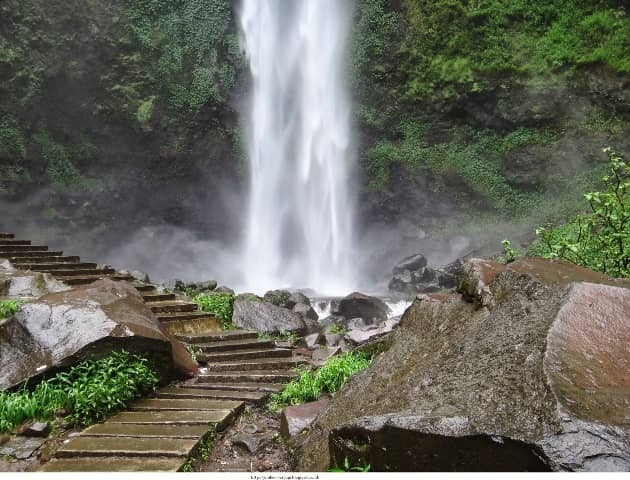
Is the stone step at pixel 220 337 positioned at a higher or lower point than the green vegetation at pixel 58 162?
lower

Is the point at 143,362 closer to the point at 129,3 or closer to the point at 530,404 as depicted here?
the point at 530,404

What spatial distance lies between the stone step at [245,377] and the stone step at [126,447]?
182cm

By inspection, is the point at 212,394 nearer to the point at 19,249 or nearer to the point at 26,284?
the point at 26,284

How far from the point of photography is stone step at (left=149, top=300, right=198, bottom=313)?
759 centimetres

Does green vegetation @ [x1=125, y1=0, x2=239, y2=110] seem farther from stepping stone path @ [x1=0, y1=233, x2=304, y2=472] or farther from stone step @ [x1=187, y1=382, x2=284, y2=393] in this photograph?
stone step @ [x1=187, y1=382, x2=284, y2=393]

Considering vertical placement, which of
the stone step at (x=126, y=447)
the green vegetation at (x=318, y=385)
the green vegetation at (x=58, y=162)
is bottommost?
the stone step at (x=126, y=447)

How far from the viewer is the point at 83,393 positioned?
13.9 ft

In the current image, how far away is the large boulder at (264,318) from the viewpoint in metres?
8.46

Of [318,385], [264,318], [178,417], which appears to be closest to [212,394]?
[178,417]

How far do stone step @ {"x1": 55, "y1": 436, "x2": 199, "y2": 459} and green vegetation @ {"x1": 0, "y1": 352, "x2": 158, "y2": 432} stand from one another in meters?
0.48

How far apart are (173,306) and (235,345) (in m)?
1.55

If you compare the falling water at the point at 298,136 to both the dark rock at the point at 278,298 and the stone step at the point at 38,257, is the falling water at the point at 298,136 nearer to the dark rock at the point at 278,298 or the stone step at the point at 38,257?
the dark rock at the point at 278,298

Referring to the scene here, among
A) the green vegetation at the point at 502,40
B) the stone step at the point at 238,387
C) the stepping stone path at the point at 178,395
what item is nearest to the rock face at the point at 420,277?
the green vegetation at the point at 502,40

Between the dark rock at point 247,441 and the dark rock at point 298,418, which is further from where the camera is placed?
the dark rock at point 247,441
